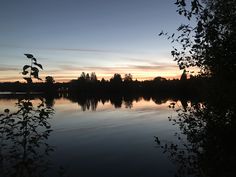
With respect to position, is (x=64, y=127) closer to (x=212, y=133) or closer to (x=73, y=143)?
(x=73, y=143)

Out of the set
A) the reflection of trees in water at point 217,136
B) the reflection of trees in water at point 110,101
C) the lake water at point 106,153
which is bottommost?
the lake water at point 106,153

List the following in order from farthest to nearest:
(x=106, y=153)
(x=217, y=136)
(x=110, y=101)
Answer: (x=110, y=101), (x=106, y=153), (x=217, y=136)

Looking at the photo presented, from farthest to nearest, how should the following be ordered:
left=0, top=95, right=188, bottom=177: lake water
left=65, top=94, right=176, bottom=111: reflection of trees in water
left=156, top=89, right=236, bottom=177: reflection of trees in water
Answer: left=65, top=94, right=176, bottom=111: reflection of trees in water → left=0, top=95, right=188, bottom=177: lake water → left=156, top=89, right=236, bottom=177: reflection of trees in water

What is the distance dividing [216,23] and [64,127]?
36422 mm

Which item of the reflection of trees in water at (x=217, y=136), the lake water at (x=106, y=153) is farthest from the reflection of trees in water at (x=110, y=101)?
the reflection of trees in water at (x=217, y=136)

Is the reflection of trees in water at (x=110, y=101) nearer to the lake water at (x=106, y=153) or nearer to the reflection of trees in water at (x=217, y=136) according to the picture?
the lake water at (x=106, y=153)

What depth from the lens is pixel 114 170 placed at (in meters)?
21.1

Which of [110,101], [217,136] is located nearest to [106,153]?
[217,136]

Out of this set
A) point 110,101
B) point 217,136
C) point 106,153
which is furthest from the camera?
point 110,101

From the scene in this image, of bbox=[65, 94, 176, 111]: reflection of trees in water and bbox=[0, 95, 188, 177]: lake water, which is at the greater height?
bbox=[65, 94, 176, 111]: reflection of trees in water

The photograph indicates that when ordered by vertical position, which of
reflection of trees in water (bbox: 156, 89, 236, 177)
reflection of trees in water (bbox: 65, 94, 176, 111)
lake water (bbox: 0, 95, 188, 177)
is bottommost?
lake water (bbox: 0, 95, 188, 177)

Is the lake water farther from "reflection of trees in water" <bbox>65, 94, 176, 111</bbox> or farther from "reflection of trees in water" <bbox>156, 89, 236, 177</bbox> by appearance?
"reflection of trees in water" <bbox>65, 94, 176, 111</bbox>

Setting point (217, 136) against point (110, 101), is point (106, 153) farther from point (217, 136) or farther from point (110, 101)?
point (110, 101)

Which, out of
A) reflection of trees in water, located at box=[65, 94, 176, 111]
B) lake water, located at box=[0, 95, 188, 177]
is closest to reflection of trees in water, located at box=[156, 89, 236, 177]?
lake water, located at box=[0, 95, 188, 177]
